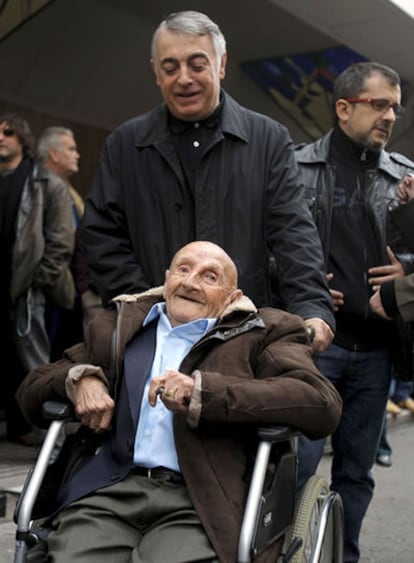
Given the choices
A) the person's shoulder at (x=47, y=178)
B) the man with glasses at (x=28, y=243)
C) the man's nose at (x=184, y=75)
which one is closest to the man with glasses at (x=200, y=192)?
the man's nose at (x=184, y=75)

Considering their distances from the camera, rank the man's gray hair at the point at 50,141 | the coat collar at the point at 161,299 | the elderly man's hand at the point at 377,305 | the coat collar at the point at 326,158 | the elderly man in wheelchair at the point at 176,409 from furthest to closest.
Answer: the man's gray hair at the point at 50,141 → the coat collar at the point at 326,158 → the elderly man's hand at the point at 377,305 → the coat collar at the point at 161,299 → the elderly man in wheelchair at the point at 176,409

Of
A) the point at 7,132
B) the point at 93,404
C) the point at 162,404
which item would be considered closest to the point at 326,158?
the point at 162,404

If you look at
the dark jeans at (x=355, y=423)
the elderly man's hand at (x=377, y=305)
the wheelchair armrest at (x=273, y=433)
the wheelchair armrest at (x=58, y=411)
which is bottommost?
the dark jeans at (x=355, y=423)

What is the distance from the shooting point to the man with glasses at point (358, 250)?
380 centimetres

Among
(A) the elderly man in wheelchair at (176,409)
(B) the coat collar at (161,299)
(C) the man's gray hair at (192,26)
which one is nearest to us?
(A) the elderly man in wheelchair at (176,409)

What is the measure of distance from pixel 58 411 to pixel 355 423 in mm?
1564

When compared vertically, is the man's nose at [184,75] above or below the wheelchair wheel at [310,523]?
above

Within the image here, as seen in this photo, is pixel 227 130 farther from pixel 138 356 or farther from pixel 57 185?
pixel 57 185

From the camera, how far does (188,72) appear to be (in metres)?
3.21

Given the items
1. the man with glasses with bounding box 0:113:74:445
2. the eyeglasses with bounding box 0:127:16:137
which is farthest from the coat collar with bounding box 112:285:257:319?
the eyeglasses with bounding box 0:127:16:137

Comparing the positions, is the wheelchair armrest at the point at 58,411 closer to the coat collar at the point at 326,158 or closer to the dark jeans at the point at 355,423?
the dark jeans at the point at 355,423

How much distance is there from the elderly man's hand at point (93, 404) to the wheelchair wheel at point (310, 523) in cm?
64

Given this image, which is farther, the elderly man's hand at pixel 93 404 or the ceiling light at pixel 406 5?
the ceiling light at pixel 406 5

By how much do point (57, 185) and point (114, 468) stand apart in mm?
2960
